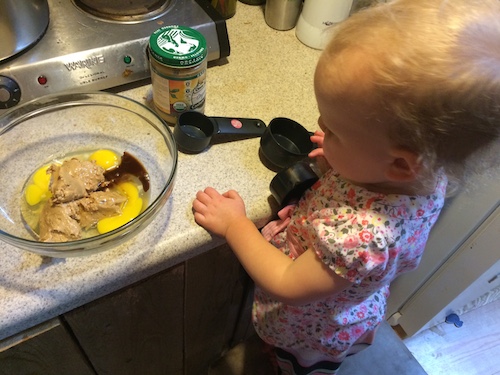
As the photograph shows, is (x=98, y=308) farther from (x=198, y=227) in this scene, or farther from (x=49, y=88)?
(x=49, y=88)

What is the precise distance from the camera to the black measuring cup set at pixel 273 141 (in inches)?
23.9

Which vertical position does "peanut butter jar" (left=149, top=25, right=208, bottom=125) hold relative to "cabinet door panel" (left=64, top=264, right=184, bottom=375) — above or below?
above

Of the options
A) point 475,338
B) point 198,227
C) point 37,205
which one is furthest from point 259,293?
point 475,338

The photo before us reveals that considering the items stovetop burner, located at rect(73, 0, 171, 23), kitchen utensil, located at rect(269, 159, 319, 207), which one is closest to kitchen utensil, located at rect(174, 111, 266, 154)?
kitchen utensil, located at rect(269, 159, 319, 207)

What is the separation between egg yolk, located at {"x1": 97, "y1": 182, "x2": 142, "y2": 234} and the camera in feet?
1.87

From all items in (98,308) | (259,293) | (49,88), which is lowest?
(259,293)

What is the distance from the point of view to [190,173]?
0.64 meters

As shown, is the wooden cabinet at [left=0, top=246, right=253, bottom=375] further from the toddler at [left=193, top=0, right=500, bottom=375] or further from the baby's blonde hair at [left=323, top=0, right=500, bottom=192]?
the baby's blonde hair at [left=323, top=0, right=500, bottom=192]

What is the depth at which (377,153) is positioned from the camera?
0.47m

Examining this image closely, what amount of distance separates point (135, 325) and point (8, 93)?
400mm

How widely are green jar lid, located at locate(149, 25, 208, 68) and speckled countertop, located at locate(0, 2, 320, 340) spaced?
0.42 feet

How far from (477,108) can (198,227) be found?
355 millimetres

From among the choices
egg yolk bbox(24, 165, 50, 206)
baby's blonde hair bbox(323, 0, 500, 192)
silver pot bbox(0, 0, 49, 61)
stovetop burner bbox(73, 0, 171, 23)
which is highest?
baby's blonde hair bbox(323, 0, 500, 192)

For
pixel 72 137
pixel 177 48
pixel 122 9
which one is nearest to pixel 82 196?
pixel 72 137
